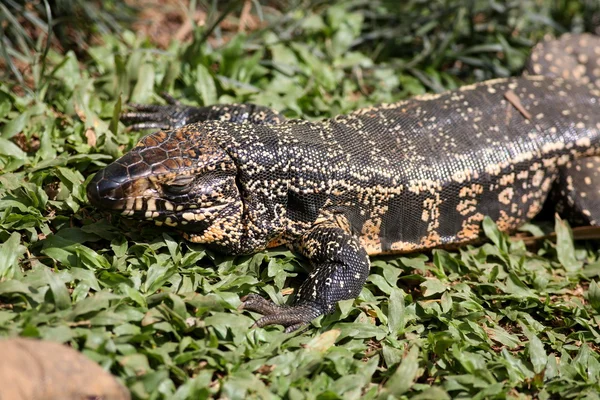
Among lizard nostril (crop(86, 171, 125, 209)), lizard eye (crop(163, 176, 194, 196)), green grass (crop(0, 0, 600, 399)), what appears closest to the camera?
green grass (crop(0, 0, 600, 399))

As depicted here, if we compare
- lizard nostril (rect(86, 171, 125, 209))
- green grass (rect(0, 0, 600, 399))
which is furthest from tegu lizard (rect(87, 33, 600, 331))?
Result: green grass (rect(0, 0, 600, 399))

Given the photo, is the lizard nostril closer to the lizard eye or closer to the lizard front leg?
the lizard eye

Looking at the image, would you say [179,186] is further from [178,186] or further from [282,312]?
[282,312]

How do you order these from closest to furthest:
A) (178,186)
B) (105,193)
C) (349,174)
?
1. (105,193)
2. (178,186)
3. (349,174)

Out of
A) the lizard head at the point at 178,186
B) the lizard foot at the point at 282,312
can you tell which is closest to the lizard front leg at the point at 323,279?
the lizard foot at the point at 282,312

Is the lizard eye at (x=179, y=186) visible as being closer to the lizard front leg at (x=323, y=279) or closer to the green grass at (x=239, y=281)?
the green grass at (x=239, y=281)

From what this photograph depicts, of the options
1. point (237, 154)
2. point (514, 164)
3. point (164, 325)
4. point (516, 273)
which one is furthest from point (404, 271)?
point (164, 325)

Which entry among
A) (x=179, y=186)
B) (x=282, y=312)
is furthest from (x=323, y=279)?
(x=179, y=186)
